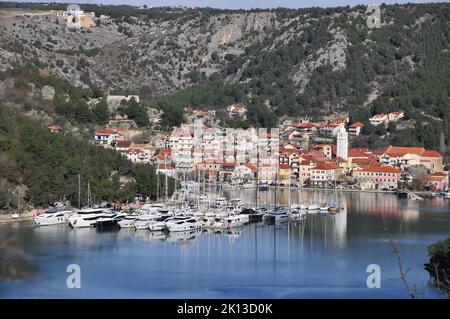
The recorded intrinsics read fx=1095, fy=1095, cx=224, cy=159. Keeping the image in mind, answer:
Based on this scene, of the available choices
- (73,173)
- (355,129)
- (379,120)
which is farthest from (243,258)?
(379,120)

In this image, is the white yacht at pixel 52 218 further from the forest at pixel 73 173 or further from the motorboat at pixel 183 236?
the motorboat at pixel 183 236

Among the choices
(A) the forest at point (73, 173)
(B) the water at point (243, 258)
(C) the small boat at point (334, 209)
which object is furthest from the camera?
(C) the small boat at point (334, 209)

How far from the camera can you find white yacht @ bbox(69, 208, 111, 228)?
41.6ft

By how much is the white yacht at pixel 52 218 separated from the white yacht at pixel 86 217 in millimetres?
119

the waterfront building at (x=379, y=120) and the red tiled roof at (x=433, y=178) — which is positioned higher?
the waterfront building at (x=379, y=120)

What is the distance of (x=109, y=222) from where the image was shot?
42.2ft

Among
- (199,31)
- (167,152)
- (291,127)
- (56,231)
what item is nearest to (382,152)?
(291,127)

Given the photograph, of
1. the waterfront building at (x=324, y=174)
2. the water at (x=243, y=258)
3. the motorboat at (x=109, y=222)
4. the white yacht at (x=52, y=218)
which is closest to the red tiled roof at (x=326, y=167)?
the waterfront building at (x=324, y=174)

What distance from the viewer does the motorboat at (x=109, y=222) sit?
12.7 meters

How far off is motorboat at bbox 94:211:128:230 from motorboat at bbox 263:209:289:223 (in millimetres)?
1872

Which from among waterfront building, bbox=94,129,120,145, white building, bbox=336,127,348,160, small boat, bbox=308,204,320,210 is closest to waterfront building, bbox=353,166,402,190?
white building, bbox=336,127,348,160

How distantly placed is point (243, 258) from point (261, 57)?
23.3m

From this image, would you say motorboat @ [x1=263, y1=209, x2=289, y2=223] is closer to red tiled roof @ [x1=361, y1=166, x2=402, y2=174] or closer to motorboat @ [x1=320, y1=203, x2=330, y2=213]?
motorboat @ [x1=320, y1=203, x2=330, y2=213]
